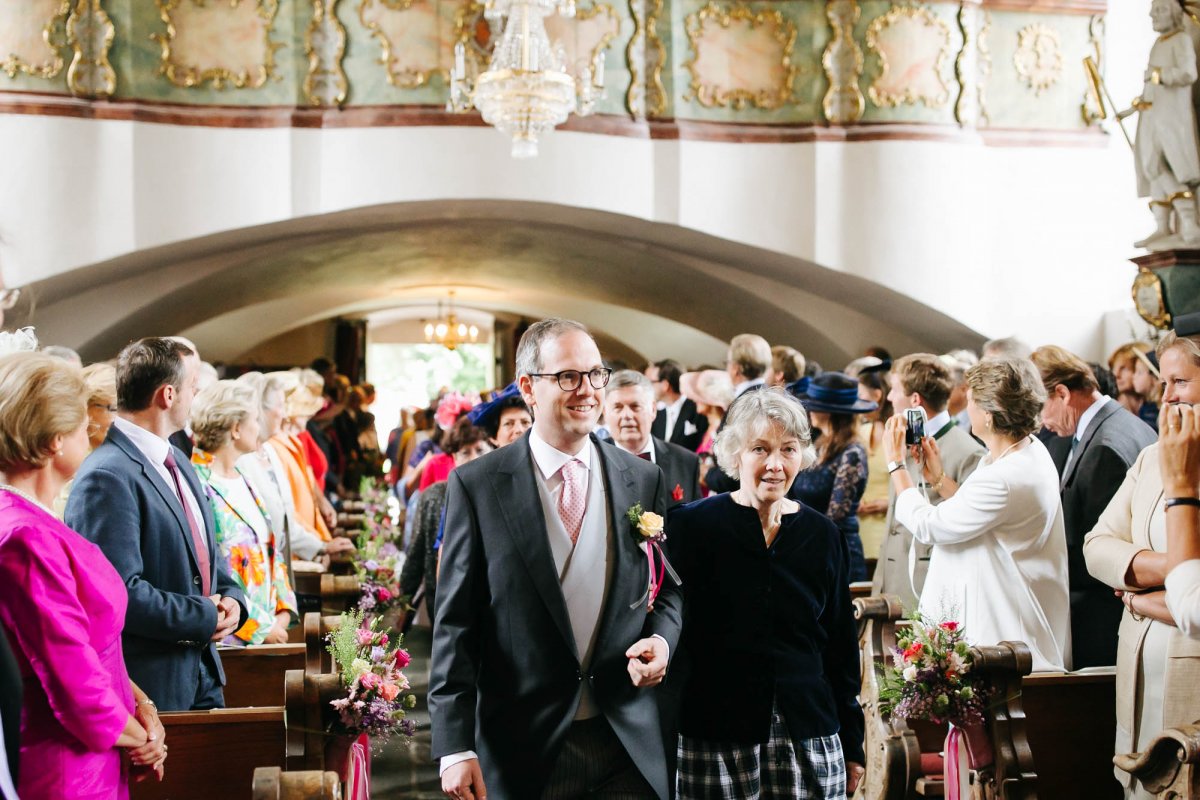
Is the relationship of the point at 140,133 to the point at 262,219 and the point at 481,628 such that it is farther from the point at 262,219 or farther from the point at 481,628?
the point at 481,628

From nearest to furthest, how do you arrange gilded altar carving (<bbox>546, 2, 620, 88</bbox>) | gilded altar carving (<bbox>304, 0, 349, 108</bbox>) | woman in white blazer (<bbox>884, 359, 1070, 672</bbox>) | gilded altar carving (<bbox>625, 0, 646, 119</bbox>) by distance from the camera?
woman in white blazer (<bbox>884, 359, 1070, 672</bbox>)
gilded altar carving (<bbox>304, 0, 349, 108</bbox>)
gilded altar carving (<bbox>546, 2, 620, 88</bbox>)
gilded altar carving (<bbox>625, 0, 646, 119</bbox>)

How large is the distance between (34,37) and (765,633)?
29.6 ft

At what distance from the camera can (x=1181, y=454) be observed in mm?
2910

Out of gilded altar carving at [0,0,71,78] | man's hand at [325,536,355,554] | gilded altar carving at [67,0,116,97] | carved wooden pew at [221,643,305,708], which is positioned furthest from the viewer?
gilded altar carving at [67,0,116,97]

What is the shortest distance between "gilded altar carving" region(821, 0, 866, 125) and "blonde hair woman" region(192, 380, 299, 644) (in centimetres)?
778

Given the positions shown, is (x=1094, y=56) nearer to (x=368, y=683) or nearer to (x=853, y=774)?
(x=853, y=774)

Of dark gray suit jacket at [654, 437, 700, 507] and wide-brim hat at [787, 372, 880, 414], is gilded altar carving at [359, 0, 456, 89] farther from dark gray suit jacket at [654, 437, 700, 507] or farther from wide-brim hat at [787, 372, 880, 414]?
dark gray suit jacket at [654, 437, 700, 507]

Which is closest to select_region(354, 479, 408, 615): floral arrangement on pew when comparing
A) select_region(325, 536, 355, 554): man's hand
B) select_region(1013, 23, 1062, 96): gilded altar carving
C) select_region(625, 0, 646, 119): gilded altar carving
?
select_region(325, 536, 355, 554): man's hand

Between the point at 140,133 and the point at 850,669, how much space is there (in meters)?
8.90

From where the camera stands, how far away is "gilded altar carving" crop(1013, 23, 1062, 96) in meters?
11.6

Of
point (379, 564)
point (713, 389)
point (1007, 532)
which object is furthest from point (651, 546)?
point (713, 389)

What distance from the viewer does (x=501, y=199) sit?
36.1 ft

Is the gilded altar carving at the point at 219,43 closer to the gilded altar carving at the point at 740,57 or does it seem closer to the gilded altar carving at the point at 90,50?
the gilded altar carving at the point at 90,50

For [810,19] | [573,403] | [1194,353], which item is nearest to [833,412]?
[1194,353]
